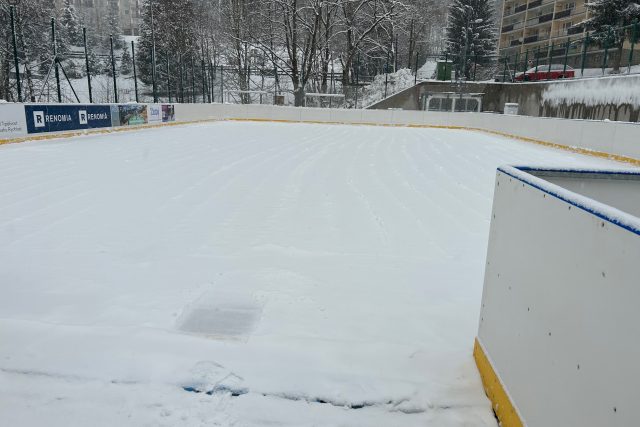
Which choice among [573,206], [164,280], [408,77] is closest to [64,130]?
[164,280]

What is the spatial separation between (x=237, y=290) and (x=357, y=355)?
1.31 metres

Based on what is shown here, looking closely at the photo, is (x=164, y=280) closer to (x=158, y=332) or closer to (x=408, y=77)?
(x=158, y=332)

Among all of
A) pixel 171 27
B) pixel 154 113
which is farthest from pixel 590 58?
pixel 171 27

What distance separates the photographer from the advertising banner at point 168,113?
21.4m

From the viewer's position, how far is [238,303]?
3523 millimetres

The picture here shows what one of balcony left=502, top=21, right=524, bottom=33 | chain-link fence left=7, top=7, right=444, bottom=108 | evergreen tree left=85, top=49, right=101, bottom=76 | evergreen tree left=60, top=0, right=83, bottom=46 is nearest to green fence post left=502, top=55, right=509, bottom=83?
chain-link fence left=7, top=7, right=444, bottom=108

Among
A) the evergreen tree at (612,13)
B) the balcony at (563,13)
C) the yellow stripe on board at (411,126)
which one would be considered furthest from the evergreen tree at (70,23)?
the evergreen tree at (612,13)

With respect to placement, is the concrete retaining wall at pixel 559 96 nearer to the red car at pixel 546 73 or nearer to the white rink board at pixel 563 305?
the red car at pixel 546 73

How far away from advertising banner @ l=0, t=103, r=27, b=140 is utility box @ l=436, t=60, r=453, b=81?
27762 mm

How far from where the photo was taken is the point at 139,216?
608 cm

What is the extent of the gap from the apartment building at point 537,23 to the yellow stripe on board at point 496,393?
5098 cm

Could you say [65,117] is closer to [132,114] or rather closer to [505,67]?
[132,114]

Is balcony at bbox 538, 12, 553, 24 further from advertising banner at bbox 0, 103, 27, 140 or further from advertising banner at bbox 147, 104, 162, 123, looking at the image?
advertising banner at bbox 0, 103, 27, 140

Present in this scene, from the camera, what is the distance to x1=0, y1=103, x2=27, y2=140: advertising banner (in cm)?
1247
